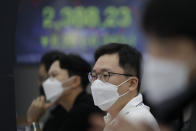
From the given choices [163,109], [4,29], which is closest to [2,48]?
[4,29]

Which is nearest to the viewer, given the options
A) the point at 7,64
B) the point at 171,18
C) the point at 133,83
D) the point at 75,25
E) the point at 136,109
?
the point at 171,18

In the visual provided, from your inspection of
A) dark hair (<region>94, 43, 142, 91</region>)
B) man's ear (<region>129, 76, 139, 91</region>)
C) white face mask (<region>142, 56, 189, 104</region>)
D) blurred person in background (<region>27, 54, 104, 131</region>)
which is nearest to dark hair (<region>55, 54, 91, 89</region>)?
blurred person in background (<region>27, 54, 104, 131</region>)

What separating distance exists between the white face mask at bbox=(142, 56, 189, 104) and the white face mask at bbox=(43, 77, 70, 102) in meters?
2.38

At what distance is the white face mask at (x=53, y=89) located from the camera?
3.70 meters

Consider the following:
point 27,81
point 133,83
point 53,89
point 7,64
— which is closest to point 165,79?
point 7,64

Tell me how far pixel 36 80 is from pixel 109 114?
3.87 meters

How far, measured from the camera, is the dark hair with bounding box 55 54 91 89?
12.0 feet

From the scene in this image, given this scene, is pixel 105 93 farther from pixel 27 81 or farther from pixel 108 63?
pixel 27 81

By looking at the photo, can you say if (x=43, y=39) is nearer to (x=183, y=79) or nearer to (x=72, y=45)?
(x=72, y=45)

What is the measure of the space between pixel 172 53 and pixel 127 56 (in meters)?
1.25

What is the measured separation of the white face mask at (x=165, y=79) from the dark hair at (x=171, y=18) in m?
0.09

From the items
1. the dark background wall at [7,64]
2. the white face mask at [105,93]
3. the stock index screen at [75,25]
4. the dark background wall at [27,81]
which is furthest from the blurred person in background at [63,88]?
the dark background wall at [27,81]

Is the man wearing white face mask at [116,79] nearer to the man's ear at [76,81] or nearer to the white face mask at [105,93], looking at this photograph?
the white face mask at [105,93]

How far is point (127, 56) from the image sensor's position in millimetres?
2447
